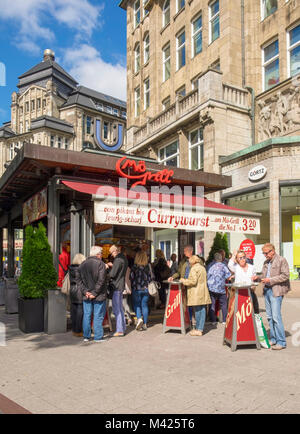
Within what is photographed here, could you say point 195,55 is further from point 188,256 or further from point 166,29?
point 188,256

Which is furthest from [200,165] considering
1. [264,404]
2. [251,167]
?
[264,404]

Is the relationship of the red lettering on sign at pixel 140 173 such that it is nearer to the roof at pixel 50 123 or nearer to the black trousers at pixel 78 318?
the black trousers at pixel 78 318

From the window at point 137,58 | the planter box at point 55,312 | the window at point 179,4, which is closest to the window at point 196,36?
the window at point 179,4

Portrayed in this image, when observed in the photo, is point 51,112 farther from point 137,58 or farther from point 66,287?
point 66,287

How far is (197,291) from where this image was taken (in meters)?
7.48

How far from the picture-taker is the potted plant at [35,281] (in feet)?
25.7

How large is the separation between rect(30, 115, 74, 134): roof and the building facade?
100.0 ft

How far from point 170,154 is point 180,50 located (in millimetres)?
7241

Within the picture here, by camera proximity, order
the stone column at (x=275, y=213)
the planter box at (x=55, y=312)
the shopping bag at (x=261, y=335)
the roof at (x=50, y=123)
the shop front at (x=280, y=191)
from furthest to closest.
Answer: the roof at (x=50, y=123), the stone column at (x=275, y=213), the shop front at (x=280, y=191), the planter box at (x=55, y=312), the shopping bag at (x=261, y=335)

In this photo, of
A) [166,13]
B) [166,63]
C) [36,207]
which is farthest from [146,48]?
[36,207]

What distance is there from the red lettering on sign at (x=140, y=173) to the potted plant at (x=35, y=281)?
2325 mm

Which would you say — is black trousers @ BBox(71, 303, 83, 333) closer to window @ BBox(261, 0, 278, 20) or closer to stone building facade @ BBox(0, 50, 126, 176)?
window @ BBox(261, 0, 278, 20)

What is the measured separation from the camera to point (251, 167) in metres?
16.5

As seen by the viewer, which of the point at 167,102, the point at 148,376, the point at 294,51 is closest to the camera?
the point at 148,376
